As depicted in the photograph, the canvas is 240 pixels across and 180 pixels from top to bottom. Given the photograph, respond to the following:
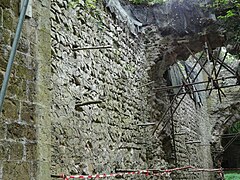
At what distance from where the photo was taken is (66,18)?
3.89 m

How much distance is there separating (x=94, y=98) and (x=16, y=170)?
2.34 m

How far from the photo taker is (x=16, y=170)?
208cm

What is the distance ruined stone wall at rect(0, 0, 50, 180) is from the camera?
81.7 inches

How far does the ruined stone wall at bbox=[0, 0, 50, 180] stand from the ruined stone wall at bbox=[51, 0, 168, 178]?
92 cm

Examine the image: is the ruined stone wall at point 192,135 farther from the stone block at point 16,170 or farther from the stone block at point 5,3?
the stone block at point 5,3

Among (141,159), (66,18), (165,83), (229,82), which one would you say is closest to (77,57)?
(66,18)

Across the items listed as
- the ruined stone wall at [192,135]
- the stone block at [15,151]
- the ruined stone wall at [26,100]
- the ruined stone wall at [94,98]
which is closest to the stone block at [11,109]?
the ruined stone wall at [26,100]

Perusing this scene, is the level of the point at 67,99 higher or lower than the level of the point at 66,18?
lower

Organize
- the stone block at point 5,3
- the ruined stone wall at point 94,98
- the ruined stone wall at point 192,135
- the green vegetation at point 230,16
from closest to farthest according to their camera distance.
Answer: the stone block at point 5,3 → the ruined stone wall at point 94,98 → the green vegetation at point 230,16 → the ruined stone wall at point 192,135

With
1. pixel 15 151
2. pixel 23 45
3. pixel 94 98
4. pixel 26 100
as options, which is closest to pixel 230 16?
pixel 94 98

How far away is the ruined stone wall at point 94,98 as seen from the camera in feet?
11.7

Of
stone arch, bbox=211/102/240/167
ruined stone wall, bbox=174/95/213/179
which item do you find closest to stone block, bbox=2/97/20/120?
ruined stone wall, bbox=174/95/213/179

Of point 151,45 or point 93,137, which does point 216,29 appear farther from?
point 93,137

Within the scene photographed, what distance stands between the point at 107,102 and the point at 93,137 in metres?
0.78
